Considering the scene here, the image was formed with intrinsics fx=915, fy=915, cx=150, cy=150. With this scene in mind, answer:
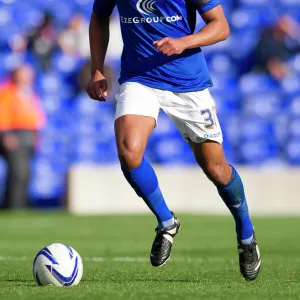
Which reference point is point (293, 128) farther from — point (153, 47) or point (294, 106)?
point (153, 47)

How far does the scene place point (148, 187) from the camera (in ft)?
20.3

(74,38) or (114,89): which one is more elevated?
(74,38)

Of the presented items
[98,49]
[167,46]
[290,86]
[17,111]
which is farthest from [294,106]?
[167,46]

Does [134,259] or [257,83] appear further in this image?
[257,83]

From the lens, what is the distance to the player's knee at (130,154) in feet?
19.4

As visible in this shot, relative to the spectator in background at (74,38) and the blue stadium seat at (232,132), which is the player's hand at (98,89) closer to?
the blue stadium seat at (232,132)

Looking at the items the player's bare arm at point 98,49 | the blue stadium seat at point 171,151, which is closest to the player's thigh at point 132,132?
the player's bare arm at point 98,49

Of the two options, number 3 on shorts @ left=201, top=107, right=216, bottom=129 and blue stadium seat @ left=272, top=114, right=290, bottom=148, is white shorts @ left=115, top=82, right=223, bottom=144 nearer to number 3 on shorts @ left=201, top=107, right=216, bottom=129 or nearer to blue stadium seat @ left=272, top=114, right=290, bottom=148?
number 3 on shorts @ left=201, top=107, right=216, bottom=129

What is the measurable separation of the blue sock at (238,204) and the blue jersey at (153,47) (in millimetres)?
691

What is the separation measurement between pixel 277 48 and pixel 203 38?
12538 mm

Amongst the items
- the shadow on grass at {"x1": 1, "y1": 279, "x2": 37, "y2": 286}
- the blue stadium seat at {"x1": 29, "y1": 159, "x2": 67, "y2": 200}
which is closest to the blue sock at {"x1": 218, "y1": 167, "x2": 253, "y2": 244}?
the shadow on grass at {"x1": 1, "y1": 279, "x2": 37, "y2": 286}

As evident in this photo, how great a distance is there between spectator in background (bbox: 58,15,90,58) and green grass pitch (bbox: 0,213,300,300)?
4995mm

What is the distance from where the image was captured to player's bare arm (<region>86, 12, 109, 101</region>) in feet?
20.7

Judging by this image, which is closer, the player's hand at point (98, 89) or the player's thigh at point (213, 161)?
the player's thigh at point (213, 161)
